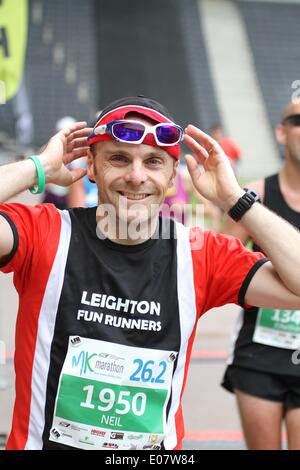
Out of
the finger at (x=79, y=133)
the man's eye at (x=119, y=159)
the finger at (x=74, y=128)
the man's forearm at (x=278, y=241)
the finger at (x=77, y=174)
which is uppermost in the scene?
the finger at (x=74, y=128)

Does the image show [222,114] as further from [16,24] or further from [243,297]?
[243,297]

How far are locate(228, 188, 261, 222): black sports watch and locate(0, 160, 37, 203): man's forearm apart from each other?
660mm

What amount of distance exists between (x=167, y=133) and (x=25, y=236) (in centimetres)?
56

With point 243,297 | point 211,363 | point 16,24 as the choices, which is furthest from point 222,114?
point 243,297

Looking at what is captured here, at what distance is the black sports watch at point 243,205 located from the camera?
2.31 meters

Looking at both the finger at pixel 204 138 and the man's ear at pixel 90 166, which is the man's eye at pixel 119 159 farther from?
the finger at pixel 204 138

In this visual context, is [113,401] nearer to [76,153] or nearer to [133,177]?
[133,177]

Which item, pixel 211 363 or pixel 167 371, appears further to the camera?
pixel 211 363

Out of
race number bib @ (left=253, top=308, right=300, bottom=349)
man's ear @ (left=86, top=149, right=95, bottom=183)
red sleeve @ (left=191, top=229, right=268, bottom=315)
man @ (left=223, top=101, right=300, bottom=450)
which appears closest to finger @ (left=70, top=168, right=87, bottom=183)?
man's ear @ (left=86, top=149, right=95, bottom=183)

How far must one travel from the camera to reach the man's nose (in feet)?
7.20

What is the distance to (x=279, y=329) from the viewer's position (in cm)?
324

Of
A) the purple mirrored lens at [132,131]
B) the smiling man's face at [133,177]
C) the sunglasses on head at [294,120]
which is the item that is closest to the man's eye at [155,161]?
the smiling man's face at [133,177]

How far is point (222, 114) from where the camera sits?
2066 centimetres
